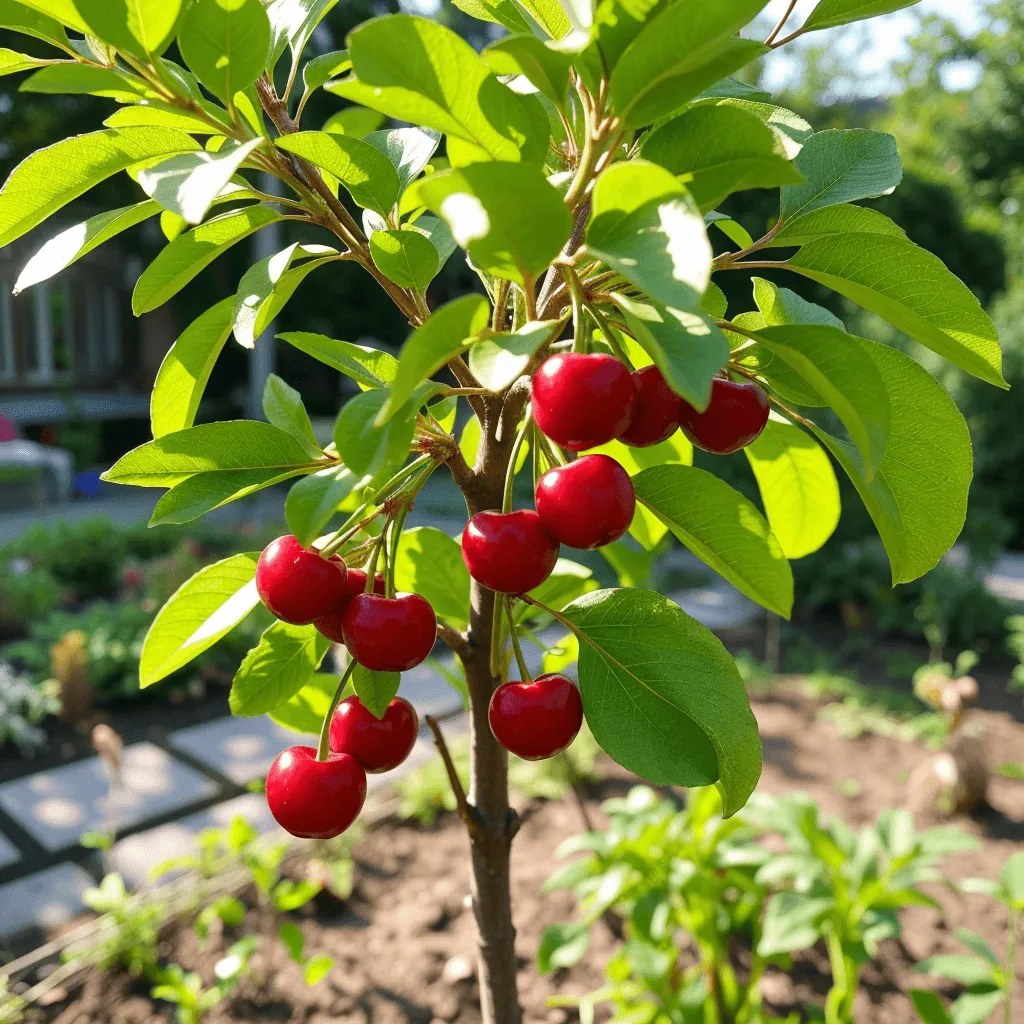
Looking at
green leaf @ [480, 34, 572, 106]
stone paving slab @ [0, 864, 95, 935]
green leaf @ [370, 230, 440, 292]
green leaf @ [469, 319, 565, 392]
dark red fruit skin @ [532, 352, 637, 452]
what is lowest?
stone paving slab @ [0, 864, 95, 935]

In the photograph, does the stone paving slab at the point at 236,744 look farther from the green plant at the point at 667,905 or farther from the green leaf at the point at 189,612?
the green leaf at the point at 189,612

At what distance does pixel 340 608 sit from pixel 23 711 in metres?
3.72

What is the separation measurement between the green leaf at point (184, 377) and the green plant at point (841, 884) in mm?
1431

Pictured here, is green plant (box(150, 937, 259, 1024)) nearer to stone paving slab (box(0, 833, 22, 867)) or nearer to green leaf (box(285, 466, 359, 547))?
stone paving slab (box(0, 833, 22, 867))

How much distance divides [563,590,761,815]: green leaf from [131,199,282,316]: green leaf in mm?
443

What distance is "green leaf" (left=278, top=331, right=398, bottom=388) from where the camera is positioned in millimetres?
743

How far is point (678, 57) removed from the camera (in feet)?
1.72

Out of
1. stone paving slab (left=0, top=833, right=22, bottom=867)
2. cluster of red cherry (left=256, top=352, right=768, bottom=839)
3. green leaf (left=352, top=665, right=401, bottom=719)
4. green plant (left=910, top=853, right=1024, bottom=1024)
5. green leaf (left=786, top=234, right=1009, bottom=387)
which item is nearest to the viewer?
cluster of red cherry (left=256, top=352, right=768, bottom=839)

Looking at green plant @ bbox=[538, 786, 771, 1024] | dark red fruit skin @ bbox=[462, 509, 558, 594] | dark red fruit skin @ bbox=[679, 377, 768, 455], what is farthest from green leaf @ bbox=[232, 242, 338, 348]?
green plant @ bbox=[538, 786, 771, 1024]

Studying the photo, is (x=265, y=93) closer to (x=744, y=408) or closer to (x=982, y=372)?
(x=744, y=408)

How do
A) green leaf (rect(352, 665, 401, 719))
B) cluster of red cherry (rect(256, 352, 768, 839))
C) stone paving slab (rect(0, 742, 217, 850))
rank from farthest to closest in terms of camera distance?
stone paving slab (rect(0, 742, 217, 850)) < green leaf (rect(352, 665, 401, 719)) < cluster of red cherry (rect(256, 352, 768, 839))

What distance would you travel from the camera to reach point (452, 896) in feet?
8.13

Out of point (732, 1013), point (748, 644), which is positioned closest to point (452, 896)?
point (732, 1013)

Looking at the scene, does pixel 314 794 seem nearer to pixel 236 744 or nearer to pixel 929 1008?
pixel 929 1008
